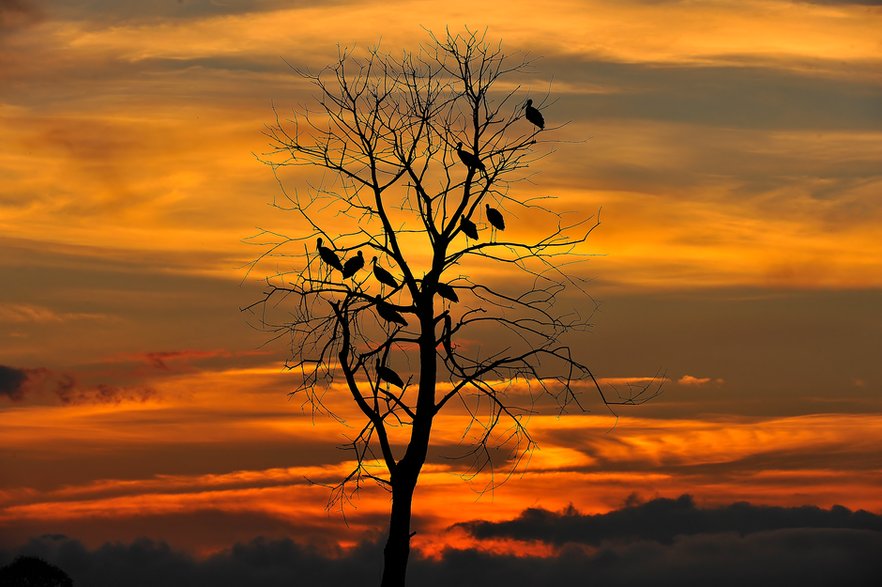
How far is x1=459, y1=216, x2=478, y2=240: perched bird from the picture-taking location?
17.3 m

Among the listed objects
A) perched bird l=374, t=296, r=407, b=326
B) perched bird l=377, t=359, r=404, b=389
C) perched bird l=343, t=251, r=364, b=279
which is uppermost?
perched bird l=343, t=251, r=364, b=279

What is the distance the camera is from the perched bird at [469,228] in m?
17.3

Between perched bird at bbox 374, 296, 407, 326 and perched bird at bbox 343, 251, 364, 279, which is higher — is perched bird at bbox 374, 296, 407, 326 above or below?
below

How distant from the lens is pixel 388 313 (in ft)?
55.8

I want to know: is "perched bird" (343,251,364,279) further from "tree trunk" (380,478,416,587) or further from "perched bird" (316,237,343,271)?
"tree trunk" (380,478,416,587)

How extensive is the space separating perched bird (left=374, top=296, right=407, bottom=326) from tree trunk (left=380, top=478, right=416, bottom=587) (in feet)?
7.43

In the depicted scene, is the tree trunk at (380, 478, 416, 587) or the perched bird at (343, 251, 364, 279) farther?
the perched bird at (343, 251, 364, 279)

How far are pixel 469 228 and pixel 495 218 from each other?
410 mm

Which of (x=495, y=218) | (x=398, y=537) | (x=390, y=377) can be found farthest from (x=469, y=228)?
(x=398, y=537)

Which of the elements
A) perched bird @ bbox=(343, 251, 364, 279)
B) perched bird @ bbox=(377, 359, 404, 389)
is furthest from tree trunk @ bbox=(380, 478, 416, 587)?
perched bird @ bbox=(343, 251, 364, 279)

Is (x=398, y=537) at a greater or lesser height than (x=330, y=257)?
lesser

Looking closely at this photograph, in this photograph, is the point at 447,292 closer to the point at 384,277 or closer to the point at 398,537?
the point at 384,277

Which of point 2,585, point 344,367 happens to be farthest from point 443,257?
point 2,585

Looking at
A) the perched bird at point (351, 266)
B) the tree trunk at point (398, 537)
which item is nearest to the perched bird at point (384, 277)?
the perched bird at point (351, 266)
